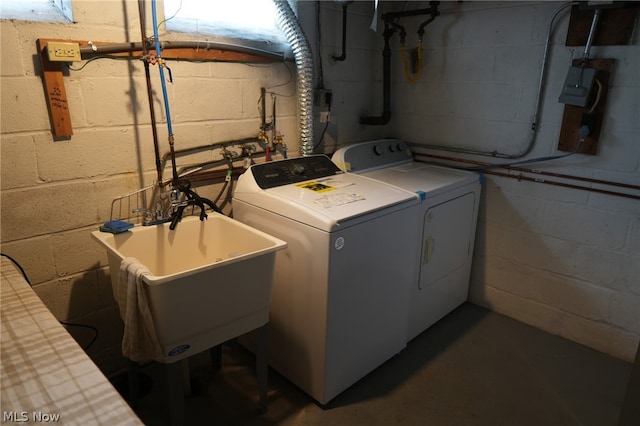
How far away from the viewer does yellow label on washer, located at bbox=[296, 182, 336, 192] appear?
2.05m

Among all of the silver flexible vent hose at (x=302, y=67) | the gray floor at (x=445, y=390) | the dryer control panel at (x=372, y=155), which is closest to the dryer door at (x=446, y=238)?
the gray floor at (x=445, y=390)

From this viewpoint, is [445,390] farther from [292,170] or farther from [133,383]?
[133,383]

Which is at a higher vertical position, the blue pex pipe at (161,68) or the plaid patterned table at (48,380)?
the blue pex pipe at (161,68)

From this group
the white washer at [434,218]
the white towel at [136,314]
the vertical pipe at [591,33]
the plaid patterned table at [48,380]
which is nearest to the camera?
the plaid patterned table at [48,380]

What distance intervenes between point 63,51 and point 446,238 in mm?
2011

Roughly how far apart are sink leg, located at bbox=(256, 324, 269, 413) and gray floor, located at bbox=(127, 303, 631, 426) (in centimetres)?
8

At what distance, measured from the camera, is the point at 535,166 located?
243 centimetres

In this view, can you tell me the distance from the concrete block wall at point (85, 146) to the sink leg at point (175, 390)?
26.3 inches

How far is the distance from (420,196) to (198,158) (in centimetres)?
112

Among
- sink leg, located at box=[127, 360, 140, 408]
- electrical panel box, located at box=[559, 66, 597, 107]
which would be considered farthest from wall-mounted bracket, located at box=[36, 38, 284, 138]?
electrical panel box, located at box=[559, 66, 597, 107]

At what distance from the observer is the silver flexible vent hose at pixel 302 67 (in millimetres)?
2174

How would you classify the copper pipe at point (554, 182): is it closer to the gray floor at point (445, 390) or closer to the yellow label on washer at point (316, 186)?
the gray floor at point (445, 390)

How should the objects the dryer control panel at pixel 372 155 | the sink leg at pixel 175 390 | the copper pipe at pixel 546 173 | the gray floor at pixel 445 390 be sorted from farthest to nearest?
1. the dryer control panel at pixel 372 155
2. the copper pipe at pixel 546 173
3. the gray floor at pixel 445 390
4. the sink leg at pixel 175 390

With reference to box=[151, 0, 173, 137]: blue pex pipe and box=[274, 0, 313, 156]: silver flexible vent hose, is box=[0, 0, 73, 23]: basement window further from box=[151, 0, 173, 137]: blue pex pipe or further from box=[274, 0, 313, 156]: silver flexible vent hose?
box=[274, 0, 313, 156]: silver flexible vent hose
